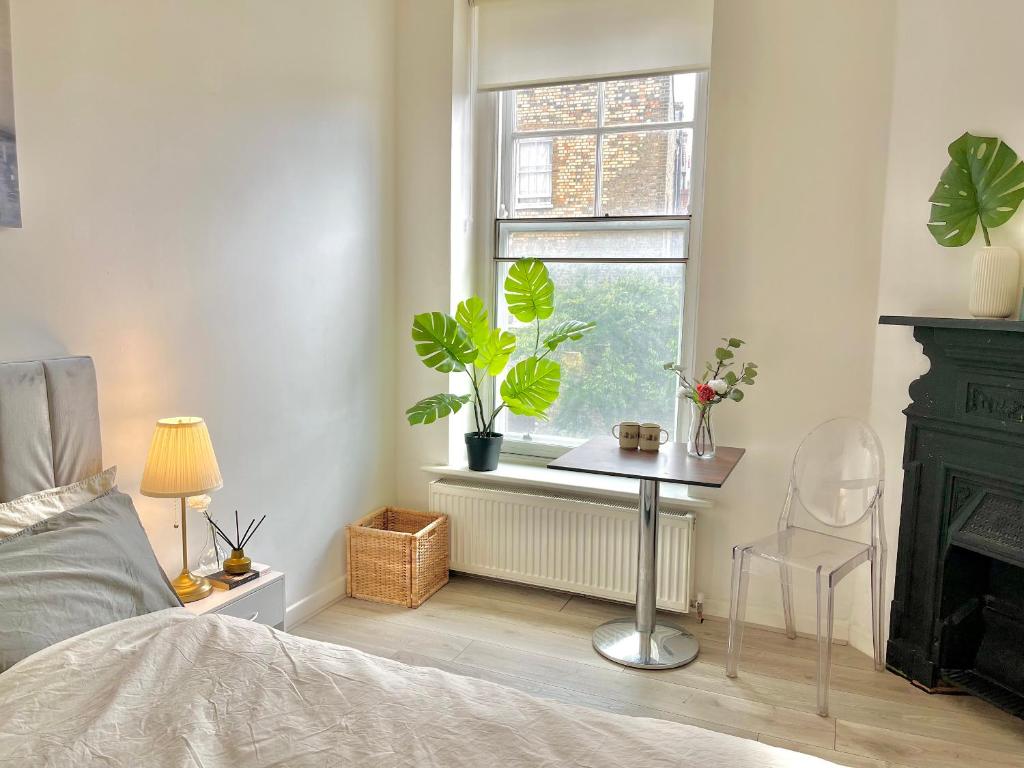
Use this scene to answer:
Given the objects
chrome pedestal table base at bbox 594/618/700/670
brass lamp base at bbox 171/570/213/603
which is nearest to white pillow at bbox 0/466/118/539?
brass lamp base at bbox 171/570/213/603

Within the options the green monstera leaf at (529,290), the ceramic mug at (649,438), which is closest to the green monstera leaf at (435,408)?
the green monstera leaf at (529,290)

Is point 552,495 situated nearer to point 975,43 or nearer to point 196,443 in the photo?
point 196,443

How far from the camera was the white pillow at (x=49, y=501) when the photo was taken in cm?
176

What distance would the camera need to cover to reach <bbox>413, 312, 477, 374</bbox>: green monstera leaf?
335cm

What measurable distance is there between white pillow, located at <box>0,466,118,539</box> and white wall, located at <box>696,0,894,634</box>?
240cm

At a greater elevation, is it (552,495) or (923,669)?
(552,495)

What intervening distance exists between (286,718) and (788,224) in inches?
106

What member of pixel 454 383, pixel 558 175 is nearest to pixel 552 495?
pixel 454 383

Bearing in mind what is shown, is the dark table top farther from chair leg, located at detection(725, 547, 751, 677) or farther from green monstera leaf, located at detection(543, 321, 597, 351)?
green monstera leaf, located at detection(543, 321, 597, 351)

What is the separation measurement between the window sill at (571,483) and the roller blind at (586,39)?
75.5 inches

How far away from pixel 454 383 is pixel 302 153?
1.33 metres

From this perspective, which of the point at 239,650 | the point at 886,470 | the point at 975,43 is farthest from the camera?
the point at 886,470

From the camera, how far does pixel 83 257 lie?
2.15 meters

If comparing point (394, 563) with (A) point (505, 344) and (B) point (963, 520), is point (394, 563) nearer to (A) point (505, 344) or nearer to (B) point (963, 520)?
(A) point (505, 344)
